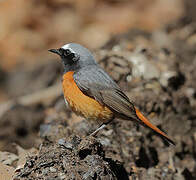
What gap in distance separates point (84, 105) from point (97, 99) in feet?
0.79

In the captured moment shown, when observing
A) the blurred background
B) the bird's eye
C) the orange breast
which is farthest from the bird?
the blurred background

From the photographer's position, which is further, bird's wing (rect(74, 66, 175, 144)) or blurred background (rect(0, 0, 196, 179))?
blurred background (rect(0, 0, 196, 179))

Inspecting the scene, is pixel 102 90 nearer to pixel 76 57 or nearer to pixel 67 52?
pixel 76 57

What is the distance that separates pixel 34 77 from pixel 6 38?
198cm

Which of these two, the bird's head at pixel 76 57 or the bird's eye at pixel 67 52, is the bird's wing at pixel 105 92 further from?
the bird's eye at pixel 67 52

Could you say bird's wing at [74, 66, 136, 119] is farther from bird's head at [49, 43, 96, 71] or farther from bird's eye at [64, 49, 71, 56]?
bird's eye at [64, 49, 71, 56]

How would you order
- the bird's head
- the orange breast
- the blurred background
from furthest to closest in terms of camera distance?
1. the blurred background
2. the bird's head
3. the orange breast

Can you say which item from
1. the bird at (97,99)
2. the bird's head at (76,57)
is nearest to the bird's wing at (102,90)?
the bird at (97,99)

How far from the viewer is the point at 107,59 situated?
312 inches

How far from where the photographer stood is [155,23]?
14.2 meters

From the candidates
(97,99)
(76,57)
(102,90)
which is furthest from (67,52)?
(97,99)

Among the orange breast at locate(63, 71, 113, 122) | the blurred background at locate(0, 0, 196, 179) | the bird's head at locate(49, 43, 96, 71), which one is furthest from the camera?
the blurred background at locate(0, 0, 196, 179)

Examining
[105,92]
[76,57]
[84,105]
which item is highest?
[76,57]

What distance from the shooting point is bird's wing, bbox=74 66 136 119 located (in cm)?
607
